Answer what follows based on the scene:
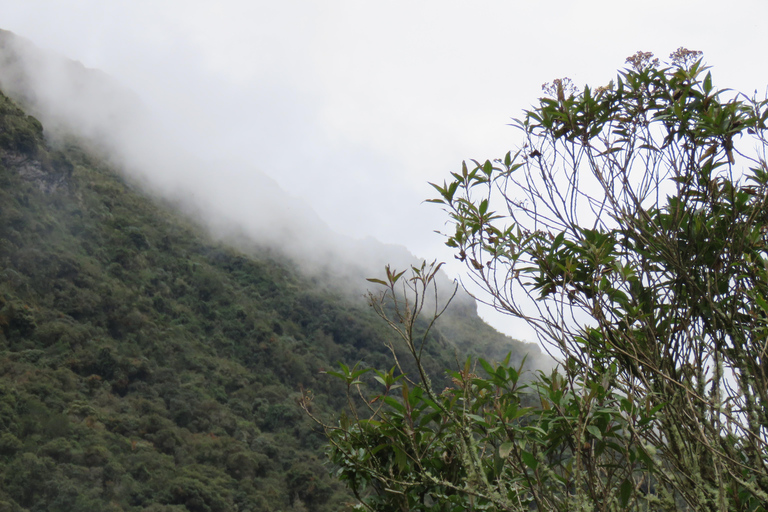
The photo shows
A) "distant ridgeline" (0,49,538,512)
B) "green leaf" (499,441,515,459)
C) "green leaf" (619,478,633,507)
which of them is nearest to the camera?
"green leaf" (499,441,515,459)

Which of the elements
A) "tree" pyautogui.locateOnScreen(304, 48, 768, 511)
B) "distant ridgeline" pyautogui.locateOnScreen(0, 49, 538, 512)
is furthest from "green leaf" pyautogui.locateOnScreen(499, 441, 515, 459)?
"distant ridgeline" pyautogui.locateOnScreen(0, 49, 538, 512)

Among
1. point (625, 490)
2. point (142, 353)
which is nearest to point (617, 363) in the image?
point (625, 490)

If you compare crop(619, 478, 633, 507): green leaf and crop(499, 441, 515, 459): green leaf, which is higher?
crop(619, 478, 633, 507): green leaf

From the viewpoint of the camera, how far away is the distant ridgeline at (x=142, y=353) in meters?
18.4

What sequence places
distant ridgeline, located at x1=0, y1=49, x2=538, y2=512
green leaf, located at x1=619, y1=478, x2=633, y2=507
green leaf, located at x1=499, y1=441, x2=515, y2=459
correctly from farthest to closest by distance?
distant ridgeline, located at x1=0, y1=49, x2=538, y2=512 → green leaf, located at x1=619, y1=478, x2=633, y2=507 → green leaf, located at x1=499, y1=441, x2=515, y2=459

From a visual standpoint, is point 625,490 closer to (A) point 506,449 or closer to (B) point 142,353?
(A) point 506,449

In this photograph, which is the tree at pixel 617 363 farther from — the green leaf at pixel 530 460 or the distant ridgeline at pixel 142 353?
the distant ridgeline at pixel 142 353

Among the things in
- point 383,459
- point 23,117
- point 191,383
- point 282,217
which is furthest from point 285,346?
point 383,459

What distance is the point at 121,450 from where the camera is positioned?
19.6 meters

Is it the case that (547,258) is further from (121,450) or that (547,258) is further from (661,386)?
(121,450)

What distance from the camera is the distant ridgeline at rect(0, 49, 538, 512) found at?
60.3 ft

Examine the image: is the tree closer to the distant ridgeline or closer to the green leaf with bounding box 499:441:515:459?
the green leaf with bounding box 499:441:515:459

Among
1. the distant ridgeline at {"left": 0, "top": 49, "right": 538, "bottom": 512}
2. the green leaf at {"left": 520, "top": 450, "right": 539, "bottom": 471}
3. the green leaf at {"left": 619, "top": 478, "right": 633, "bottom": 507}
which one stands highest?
the green leaf at {"left": 619, "top": 478, "right": 633, "bottom": 507}

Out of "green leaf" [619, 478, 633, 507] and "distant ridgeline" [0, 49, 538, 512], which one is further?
"distant ridgeline" [0, 49, 538, 512]
